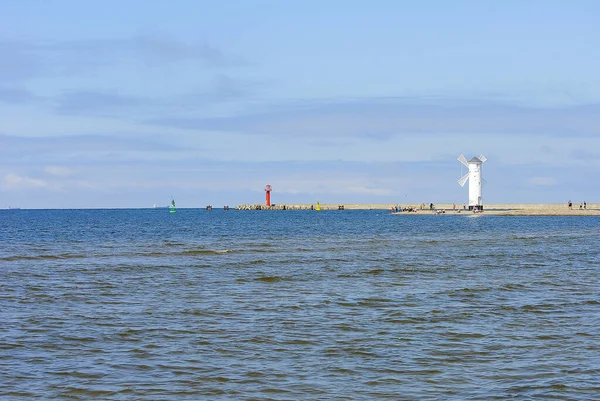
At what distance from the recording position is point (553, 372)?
46.6ft

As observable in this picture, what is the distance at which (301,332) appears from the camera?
60.3 ft

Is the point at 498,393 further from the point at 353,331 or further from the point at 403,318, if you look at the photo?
the point at 403,318

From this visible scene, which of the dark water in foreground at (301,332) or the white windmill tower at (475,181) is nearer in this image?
the dark water in foreground at (301,332)

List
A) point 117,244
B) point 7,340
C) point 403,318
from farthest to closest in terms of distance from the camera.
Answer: point 117,244 < point 403,318 < point 7,340

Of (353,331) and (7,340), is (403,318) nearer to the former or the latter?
(353,331)

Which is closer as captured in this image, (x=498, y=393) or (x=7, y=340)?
(x=498, y=393)

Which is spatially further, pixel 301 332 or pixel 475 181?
pixel 475 181

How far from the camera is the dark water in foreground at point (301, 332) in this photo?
13.4m

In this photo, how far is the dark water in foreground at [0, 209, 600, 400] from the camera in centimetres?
1343

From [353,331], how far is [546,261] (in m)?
23.7

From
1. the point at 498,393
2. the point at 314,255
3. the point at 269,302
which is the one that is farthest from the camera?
the point at 314,255

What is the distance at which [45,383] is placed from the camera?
13.7 metres

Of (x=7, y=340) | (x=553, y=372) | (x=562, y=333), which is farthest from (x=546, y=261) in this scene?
(x=7, y=340)

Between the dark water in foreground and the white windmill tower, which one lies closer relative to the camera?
the dark water in foreground
